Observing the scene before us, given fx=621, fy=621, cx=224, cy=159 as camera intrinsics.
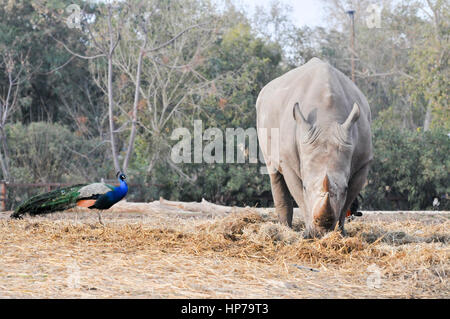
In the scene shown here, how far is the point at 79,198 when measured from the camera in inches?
340

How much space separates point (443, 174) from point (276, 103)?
31.8 ft

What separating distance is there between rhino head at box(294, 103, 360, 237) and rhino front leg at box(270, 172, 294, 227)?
5.99 feet

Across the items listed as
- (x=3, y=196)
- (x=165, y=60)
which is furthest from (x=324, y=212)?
(x=165, y=60)

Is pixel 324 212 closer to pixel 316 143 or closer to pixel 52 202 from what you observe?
pixel 316 143

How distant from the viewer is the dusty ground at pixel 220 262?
4.61 metres

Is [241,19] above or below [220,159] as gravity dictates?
above

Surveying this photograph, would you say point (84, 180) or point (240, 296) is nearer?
point (240, 296)

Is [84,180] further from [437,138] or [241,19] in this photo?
[241,19]

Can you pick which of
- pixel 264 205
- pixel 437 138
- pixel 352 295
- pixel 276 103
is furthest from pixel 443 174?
pixel 352 295

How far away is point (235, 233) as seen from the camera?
23.2 ft

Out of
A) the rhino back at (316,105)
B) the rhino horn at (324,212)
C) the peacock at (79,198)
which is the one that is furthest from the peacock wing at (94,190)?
the rhino horn at (324,212)

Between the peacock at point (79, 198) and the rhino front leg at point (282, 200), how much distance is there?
212 cm

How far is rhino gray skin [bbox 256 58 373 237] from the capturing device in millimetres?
5871

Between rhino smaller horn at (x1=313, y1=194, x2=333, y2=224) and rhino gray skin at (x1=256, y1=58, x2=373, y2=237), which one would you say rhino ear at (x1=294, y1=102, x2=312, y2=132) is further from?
rhino smaller horn at (x1=313, y1=194, x2=333, y2=224)
